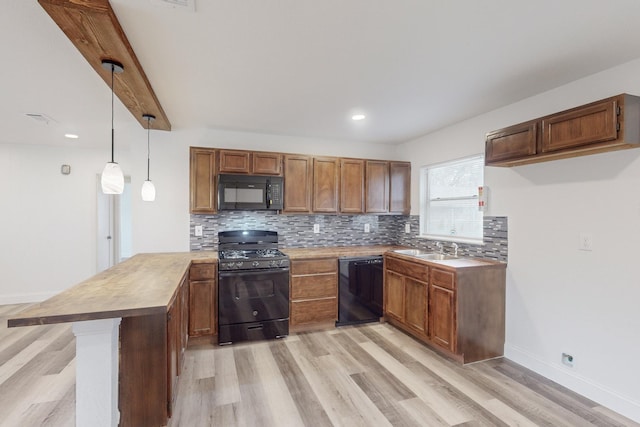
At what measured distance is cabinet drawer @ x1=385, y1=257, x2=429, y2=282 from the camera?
318 centimetres

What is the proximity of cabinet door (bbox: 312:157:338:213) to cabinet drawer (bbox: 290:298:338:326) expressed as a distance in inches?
45.1

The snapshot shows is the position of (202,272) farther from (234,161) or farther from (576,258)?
(576,258)

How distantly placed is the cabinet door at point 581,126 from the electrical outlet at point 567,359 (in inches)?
64.7

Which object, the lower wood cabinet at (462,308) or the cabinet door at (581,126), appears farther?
the lower wood cabinet at (462,308)

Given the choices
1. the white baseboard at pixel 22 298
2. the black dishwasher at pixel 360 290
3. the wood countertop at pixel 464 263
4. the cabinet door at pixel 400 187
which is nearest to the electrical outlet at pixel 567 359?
the wood countertop at pixel 464 263

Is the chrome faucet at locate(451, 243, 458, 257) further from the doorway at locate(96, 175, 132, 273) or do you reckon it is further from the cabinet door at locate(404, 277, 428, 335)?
the doorway at locate(96, 175, 132, 273)

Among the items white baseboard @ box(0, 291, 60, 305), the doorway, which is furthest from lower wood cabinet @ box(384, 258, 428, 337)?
white baseboard @ box(0, 291, 60, 305)

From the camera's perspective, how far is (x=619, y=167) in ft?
7.13

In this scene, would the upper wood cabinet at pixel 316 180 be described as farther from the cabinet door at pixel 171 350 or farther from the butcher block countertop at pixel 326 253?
the cabinet door at pixel 171 350

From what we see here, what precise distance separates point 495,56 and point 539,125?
0.74 metres

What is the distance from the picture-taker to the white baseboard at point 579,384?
2.10 m

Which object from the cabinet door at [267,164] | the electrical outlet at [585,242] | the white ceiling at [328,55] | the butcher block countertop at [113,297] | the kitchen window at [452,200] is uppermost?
the white ceiling at [328,55]

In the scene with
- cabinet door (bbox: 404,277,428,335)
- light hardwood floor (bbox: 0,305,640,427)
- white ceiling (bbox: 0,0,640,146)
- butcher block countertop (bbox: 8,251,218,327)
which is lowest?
light hardwood floor (bbox: 0,305,640,427)

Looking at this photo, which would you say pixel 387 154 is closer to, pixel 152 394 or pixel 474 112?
pixel 474 112
